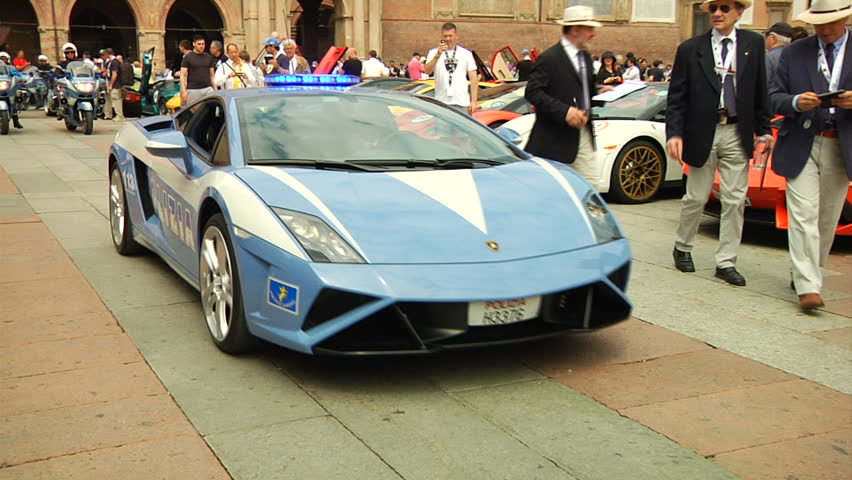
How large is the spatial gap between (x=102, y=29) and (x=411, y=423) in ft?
134

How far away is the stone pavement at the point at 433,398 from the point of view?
3.36m

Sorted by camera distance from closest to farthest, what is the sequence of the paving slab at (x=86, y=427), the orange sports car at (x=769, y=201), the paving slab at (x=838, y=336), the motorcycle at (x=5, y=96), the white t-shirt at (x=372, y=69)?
the paving slab at (x=86, y=427)
the paving slab at (x=838, y=336)
the orange sports car at (x=769, y=201)
the motorcycle at (x=5, y=96)
the white t-shirt at (x=372, y=69)

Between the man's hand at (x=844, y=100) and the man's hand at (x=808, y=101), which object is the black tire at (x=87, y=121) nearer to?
the man's hand at (x=808, y=101)

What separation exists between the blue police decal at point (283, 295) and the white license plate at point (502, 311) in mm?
726

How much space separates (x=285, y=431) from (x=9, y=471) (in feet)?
3.17

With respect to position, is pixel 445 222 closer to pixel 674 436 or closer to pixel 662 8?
pixel 674 436

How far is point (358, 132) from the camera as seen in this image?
16.7 feet

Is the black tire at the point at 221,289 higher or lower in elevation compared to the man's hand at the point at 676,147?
lower

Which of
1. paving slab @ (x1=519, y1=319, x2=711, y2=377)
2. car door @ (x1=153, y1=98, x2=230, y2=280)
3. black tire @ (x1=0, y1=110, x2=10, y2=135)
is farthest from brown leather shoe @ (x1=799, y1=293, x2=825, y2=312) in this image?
black tire @ (x1=0, y1=110, x2=10, y2=135)

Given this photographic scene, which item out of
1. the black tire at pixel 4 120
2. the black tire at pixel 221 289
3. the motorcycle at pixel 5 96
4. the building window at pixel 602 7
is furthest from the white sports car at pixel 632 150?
the building window at pixel 602 7

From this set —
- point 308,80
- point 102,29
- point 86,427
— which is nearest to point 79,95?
point 308,80

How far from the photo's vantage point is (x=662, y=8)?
45.8m

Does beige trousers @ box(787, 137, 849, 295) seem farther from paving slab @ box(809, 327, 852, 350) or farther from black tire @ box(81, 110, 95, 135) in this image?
black tire @ box(81, 110, 95, 135)

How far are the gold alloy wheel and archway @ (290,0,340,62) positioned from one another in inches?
1102
